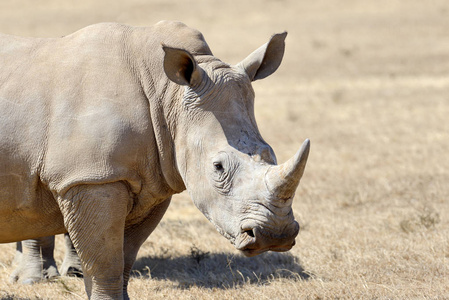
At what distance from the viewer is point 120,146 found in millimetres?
4961

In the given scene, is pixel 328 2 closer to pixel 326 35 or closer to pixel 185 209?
pixel 326 35

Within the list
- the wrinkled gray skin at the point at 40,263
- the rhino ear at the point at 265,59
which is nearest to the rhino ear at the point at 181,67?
the rhino ear at the point at 265,59

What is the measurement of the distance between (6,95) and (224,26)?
96.3 ft

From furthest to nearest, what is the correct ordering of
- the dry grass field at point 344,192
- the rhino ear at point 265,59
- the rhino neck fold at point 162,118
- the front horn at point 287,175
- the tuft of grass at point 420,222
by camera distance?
the tuft of grass at point 420,222 → the dry grass field at point 344,192 → the rhino ear at point 265,59 → the rhino neck fold at point 162,118 → the front horn at point 287,175

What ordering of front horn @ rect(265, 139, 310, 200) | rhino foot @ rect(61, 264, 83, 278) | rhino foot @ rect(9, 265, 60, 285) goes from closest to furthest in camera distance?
front horn @ rect(265, 139, 310, 200) → rhino foot @ rect(9, 265, 60, 285) → rhino foot @ rect(61, 264, 83, 278)

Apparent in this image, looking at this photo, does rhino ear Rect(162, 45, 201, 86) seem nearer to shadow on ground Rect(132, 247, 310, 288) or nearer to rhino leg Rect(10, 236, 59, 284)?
shadow on ground Rect(132, 247, 310, 288)

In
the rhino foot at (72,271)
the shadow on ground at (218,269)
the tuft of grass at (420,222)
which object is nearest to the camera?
the shadow on ground at (218,269)

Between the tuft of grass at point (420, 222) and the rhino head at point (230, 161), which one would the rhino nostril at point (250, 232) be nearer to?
the rhino head at point (230, 161)

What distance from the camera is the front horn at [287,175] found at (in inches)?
181

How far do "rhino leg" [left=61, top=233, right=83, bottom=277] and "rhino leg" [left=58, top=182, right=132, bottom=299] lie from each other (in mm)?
1768

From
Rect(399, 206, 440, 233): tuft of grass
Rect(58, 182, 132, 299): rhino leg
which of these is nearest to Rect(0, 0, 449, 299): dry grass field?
Rect(399, 206, 440, 233): tuft of grass

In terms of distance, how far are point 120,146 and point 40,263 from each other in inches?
92.4

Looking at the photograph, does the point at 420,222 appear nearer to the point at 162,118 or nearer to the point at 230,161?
the point at 230,161

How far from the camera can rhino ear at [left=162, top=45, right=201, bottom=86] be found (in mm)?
4941
